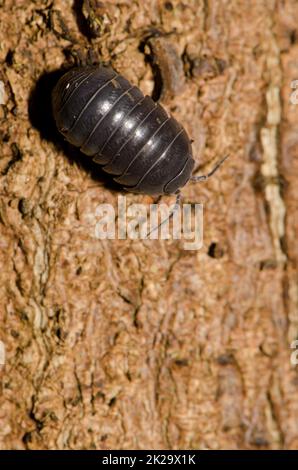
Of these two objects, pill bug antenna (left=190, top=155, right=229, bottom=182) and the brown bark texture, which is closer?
the brown bark texture

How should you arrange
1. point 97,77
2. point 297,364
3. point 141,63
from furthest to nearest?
point 297,364 < point 141,63 < point 97,77

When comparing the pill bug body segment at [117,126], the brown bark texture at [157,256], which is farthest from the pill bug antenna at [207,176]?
the pill bug body segment at [117,126]

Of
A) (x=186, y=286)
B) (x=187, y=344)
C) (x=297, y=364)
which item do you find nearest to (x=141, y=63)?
(x=186, y=286)

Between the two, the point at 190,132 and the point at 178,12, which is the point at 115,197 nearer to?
the point at 190,132

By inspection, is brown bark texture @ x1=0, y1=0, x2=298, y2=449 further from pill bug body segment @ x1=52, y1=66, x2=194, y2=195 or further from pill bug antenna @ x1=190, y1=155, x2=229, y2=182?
pill bug body segment @ x1=52, y1=66, x2=194, y2=195

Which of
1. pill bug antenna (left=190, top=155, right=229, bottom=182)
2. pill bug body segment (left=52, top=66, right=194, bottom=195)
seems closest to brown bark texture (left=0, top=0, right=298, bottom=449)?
pill bug antenna (left=190, top=155, right=229, bottom=182)

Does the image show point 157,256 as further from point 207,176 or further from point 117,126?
point 117,126
